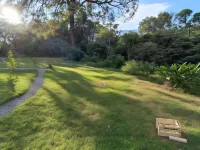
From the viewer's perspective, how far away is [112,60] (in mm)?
14117

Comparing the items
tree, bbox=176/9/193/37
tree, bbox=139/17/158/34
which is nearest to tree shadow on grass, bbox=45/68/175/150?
tree, bbox=139/17/158/34

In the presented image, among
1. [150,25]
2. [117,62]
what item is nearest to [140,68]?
[117,62]

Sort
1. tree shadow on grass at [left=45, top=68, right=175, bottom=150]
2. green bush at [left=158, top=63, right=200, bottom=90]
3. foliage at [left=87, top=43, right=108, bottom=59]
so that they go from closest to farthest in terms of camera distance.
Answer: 1. tree shadow on grass at [left=45, top=68, right=175, bottom=150]
2. green bush at [left=158, top=63, right=200, bottom=90]
3. foliage at [left=87, top=43, right=108, bottom=59]

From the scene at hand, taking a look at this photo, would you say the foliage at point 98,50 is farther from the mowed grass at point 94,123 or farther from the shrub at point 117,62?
the mowed grass at point 94,123

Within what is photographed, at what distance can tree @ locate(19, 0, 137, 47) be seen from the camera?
9.81 m

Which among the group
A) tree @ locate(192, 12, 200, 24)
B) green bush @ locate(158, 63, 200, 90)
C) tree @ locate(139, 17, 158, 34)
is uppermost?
tree @ locate(192, 12, 200, 24)

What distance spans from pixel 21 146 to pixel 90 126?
1282 millimetres

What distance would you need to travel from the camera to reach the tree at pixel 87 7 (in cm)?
981

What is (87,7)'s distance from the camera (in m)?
12.3

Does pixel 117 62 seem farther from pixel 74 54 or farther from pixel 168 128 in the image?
pixel 168 128

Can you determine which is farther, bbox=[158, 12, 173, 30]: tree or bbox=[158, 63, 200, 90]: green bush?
bbox=[158, 12, 173, 30]: tree

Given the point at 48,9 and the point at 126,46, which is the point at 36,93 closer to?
the point at 48,9

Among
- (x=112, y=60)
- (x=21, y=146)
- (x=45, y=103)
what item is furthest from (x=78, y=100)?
(x=112, y=60)

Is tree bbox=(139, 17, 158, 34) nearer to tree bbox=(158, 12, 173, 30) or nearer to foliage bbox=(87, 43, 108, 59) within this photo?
tree bbox=(158, 12, 173, 30)
